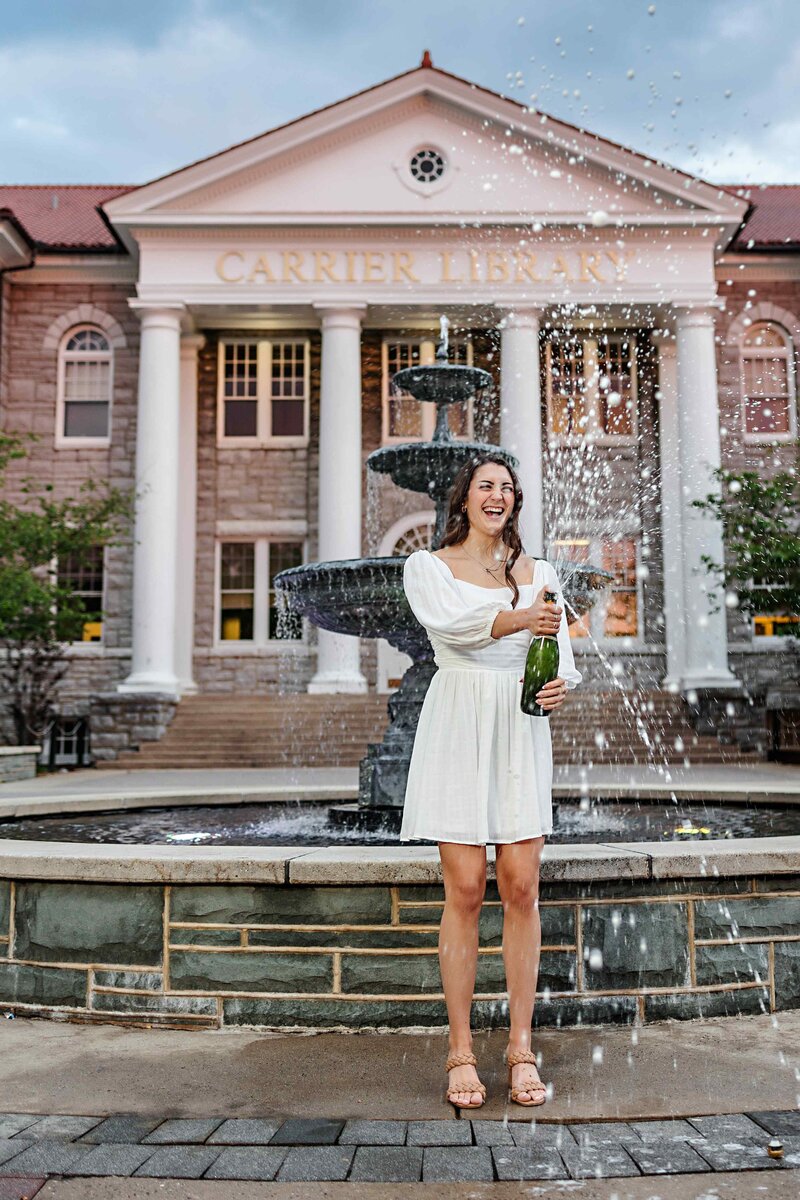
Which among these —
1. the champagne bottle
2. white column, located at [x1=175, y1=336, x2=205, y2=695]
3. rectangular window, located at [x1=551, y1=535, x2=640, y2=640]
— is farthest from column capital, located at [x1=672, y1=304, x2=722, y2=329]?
the champagne bottle

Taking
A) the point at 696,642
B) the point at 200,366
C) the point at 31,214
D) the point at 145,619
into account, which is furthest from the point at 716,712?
the point at 31,214

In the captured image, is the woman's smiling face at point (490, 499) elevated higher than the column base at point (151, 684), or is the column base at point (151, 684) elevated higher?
the woman's smiling face at point (490, 499)

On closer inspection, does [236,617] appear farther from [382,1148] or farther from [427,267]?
[382,1148]

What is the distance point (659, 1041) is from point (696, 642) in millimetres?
18609

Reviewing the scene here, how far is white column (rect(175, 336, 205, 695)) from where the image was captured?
78.2 feet

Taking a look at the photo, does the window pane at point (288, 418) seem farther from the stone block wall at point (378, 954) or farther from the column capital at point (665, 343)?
the stone block wall at point (378, 954)

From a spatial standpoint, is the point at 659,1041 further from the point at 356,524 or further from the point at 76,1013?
the point at 356,524

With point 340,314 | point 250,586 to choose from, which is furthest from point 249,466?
point 340,314

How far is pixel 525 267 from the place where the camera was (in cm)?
2245

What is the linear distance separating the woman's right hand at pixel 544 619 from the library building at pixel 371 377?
1643cm

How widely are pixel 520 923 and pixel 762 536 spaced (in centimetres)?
1693

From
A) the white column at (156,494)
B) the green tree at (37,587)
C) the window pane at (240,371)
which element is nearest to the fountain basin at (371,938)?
the green tree at (37,587)

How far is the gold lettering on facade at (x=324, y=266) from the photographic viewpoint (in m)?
22.5

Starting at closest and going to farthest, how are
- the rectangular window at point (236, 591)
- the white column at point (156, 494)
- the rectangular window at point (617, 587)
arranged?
1. the white column at point (156, 494)
2. the rectangular window at point (617, 587)
3. the rectangular window at point (236, 591)
